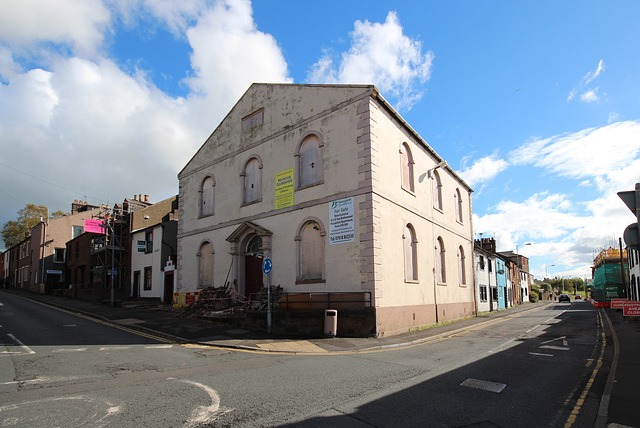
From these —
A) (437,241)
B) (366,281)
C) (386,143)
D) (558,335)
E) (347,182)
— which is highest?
(386,143)

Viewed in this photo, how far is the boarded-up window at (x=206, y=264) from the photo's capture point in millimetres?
22391

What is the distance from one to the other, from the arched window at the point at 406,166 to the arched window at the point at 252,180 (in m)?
7.20

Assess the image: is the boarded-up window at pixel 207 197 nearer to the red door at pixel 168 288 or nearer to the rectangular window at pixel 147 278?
the red door at pixel 168 288

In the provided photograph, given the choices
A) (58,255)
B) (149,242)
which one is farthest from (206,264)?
(58,255)

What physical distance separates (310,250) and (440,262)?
9.15m

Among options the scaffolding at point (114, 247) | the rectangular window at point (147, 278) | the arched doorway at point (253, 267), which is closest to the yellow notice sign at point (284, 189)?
the arched doorway at point (253, 267)

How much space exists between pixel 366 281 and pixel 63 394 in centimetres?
1010

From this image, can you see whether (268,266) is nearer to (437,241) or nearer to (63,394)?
(63,394)

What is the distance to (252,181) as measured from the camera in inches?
818

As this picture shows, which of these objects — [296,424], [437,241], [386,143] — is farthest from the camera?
[437,241]

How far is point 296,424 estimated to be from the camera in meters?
5.11

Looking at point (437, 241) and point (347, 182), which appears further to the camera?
point (437, 241)

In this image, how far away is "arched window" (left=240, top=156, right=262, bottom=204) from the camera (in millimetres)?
20250

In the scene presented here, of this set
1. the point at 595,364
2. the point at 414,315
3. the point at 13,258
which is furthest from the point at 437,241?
the point at 13,258
